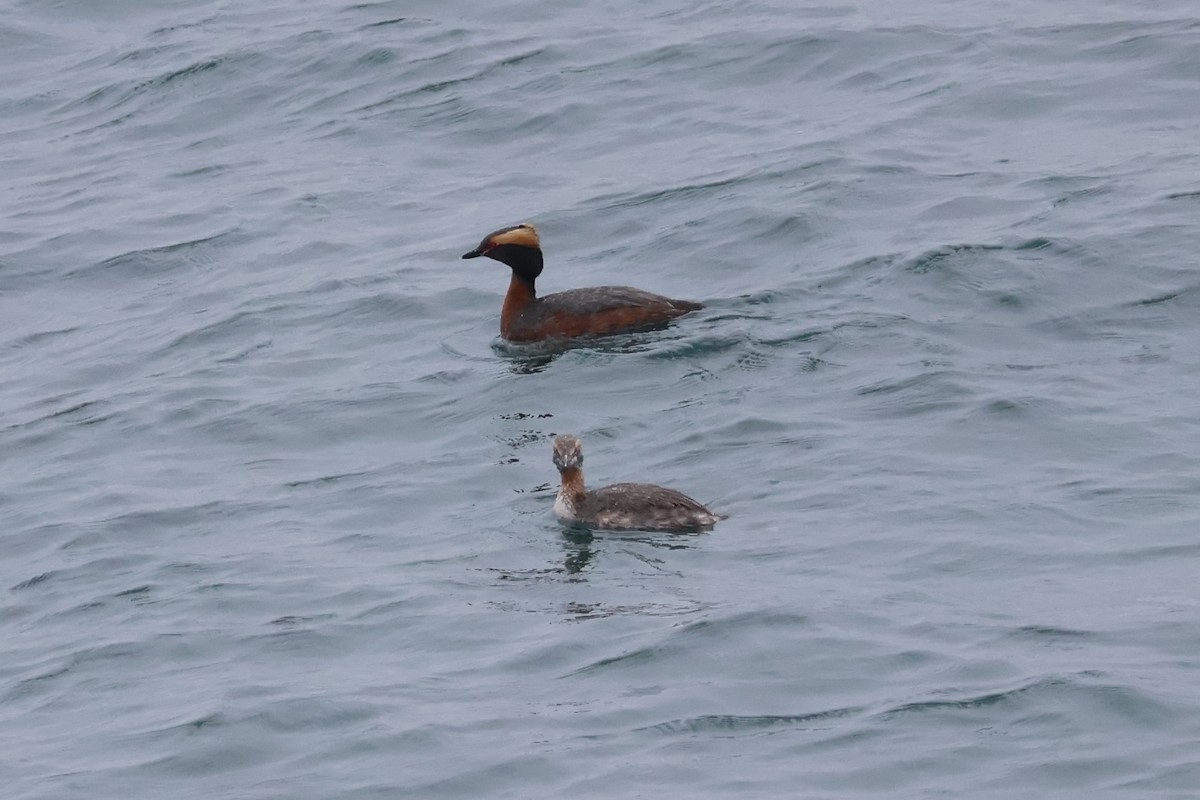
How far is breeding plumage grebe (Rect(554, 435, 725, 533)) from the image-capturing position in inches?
586

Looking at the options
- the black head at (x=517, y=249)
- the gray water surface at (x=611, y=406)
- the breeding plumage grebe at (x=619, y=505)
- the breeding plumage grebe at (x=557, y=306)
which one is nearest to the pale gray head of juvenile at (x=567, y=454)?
the breeding plumage grebe at (x=619, y=505)

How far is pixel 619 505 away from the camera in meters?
15.2

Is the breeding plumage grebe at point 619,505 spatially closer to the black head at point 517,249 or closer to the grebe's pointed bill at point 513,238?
the black head at point 517,249

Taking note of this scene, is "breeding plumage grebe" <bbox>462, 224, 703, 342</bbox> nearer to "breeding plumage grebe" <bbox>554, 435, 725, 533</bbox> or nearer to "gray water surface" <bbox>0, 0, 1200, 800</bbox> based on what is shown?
"gray water surface" <bbox>0, 0, 1200, 800</bbox>

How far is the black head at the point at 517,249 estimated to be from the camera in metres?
20.4

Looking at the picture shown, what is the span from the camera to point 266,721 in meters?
12.6

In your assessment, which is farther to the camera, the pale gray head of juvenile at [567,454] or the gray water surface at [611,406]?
the pale gray head of juvenile at [567,454]

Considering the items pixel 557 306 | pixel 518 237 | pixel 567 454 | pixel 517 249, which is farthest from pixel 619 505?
pixel 518 237

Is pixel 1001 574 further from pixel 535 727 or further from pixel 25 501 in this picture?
pixel 25 501

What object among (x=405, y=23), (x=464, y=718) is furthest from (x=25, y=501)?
(x=405, y=23)

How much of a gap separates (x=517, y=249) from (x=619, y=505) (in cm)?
569

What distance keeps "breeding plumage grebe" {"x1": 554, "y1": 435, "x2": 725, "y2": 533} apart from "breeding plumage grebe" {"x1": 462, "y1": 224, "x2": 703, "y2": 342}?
3601 millimetres

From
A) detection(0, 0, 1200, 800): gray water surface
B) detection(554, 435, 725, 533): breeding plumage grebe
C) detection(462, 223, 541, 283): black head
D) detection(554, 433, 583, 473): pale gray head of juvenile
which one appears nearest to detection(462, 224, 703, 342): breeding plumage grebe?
detection(462, 223, 541, 283): black head

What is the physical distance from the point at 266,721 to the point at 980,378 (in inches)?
270
